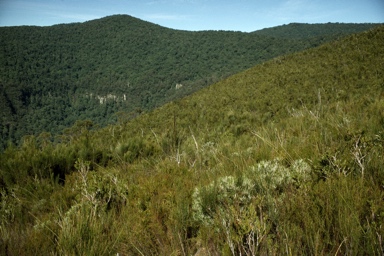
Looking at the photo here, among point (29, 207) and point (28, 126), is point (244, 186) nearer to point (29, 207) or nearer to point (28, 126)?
point (29, 207)

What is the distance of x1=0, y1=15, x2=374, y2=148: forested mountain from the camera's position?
410ft

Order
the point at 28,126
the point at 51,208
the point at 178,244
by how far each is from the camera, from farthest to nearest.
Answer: the point at 28,126 < the point at 51,208 < the point at 178,244

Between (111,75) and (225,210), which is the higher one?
(111,75)

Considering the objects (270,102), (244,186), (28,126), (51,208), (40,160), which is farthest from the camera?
(28,126)

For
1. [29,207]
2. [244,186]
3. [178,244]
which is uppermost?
[244,186]

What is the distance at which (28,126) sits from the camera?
362 feet

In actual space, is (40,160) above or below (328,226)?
below

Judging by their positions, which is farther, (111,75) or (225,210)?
(111,75)

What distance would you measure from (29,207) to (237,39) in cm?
18623

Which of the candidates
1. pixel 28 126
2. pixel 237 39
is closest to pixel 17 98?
pixel 28 126

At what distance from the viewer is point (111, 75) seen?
174 metres

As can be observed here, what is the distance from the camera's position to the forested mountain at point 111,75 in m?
125

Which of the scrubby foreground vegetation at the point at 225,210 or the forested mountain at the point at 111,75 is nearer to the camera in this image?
the scrubby foreground vegetation at the point at 225,210

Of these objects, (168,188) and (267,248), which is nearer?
(267,248)
